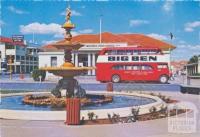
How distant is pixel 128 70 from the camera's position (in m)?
43.8

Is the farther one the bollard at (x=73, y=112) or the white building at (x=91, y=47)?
the white building at (x=91, y=47)

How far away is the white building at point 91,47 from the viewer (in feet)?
202

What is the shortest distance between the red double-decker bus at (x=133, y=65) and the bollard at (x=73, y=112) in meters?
30.0

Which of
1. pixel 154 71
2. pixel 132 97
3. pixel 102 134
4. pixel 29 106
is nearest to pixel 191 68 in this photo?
pixel 154 71

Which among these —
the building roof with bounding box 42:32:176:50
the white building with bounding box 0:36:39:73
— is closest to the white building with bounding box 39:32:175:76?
the building roof with bounding box 42:32:176:50

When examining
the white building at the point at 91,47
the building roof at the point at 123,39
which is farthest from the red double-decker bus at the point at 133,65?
the building roof at the point at 123,39

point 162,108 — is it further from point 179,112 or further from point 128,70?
point 128,70

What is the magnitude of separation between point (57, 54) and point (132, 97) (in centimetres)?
4148

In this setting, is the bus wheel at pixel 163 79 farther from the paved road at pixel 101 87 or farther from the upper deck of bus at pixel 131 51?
the paved road at pixel 101 87

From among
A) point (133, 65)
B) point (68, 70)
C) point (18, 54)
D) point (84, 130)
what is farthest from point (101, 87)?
point (18, 54)

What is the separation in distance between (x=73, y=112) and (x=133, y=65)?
1224 inches

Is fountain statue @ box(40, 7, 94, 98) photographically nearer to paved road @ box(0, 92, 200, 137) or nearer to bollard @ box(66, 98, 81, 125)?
paved road @ box(0, 92, 200, 137)

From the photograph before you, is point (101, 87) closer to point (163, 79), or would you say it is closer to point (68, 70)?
point (163, 79)

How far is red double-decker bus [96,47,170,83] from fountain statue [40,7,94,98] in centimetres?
2339
